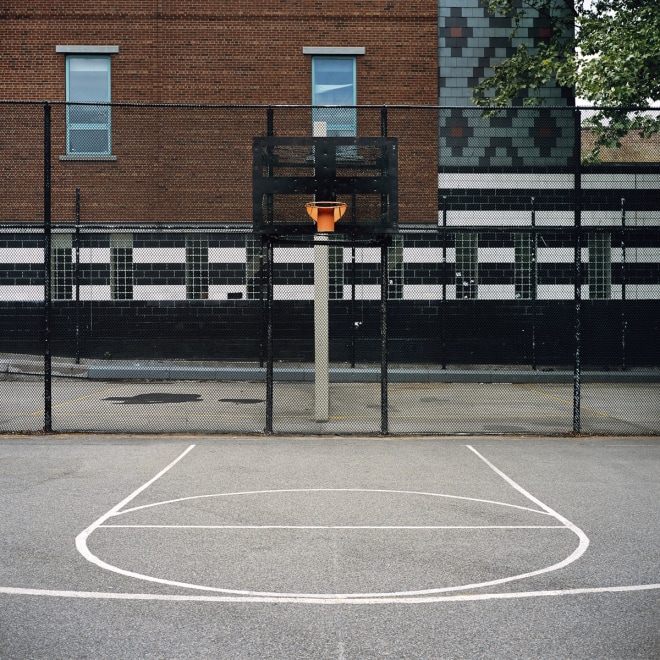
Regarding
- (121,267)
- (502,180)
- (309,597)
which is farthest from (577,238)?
(121,267)

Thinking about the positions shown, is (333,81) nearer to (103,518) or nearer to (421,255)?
(421,255)

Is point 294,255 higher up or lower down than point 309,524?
higher up

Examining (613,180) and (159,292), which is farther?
(159,292)

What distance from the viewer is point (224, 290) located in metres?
15.1

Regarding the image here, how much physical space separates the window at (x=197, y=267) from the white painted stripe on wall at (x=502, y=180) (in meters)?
4.58

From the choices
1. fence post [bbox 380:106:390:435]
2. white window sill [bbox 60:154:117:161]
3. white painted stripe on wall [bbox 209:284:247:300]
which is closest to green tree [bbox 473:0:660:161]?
fence post [bbox 380:106:390:435]

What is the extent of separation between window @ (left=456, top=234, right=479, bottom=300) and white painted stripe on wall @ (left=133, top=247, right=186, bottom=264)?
219 inches

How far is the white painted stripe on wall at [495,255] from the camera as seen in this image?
17078mm

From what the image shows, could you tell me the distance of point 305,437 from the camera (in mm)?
11062

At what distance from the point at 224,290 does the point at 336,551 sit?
9.94 meters

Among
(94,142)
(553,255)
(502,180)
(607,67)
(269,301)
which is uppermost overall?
(607,67)

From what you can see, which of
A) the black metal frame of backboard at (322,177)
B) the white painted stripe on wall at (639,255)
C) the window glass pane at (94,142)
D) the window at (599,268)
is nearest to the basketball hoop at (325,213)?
the black metal frame of backboard at (322,177)

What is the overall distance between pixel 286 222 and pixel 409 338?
6.11m

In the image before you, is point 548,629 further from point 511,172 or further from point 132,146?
point 511,172
